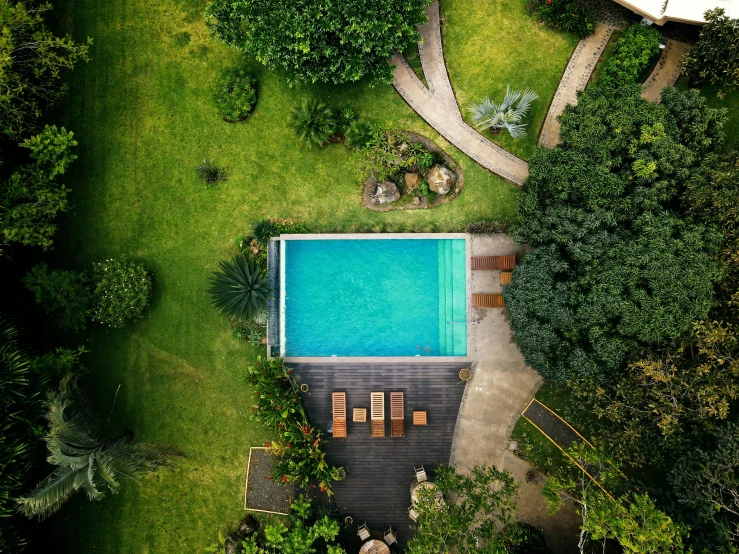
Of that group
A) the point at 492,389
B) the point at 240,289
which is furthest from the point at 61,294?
the point at 492,389

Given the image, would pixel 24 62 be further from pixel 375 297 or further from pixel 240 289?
pixel 375 297

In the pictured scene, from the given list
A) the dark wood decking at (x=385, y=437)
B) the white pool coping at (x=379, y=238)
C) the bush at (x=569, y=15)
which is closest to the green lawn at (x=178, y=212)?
the white pool coping at (x=379, y=238)

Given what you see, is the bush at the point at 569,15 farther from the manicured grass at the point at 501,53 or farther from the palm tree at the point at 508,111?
the palm tree at the point at 508,111

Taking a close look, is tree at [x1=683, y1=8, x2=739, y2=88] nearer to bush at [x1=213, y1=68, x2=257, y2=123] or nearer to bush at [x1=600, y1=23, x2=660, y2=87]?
bush at [x1=600, y1=23, x2=660, y2=87]

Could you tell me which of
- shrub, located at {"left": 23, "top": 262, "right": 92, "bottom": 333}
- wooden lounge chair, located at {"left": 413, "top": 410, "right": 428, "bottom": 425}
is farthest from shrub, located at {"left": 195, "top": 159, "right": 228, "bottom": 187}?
wooden lounge chair, located at {"left": 413, "top": 410, "right": 428, "bottom": 425}

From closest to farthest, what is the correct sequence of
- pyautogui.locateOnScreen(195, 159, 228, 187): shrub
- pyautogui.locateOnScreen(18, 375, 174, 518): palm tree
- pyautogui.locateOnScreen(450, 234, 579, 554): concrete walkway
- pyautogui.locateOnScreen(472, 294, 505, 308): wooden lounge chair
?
pyautogui.locateOnScreen(18, 375, 174, 518): palm tree, pyautogui.locateOnScreen(472, 294, 505, 308): wooden lounge chair, pyautogui.locateOnScreen(450, 234, 579, 554): concrete walkway, pyautogui.locateOnScreen(195, 159, 228, 187): shrub
